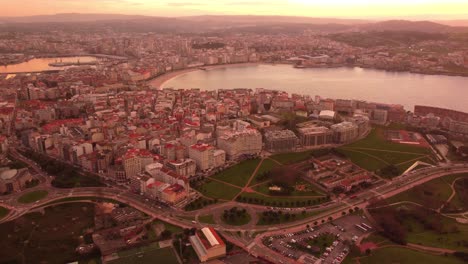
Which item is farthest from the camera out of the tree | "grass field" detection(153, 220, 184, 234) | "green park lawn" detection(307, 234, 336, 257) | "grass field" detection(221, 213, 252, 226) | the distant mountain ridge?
the distant mountain ridge

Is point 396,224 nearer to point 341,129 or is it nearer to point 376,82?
point 341,129

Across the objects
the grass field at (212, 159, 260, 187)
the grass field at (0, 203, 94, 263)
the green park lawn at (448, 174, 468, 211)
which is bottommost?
the grass field at (0, 203, 94, 263)

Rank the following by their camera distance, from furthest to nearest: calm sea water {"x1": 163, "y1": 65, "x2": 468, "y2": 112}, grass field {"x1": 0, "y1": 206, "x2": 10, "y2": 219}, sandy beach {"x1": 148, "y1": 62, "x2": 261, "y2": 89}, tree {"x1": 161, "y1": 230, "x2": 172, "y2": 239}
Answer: sandy beach {"x1": 148, "y1": 62, "x2": 261, "y2": 89} < calm sea water {"x1": 163, "y1": 65, "x2": 468, "y2": 112} < grass field {"x1": 0, "y1": 206, "x2": 10, "y2": 219} < tree {"x1": 161, "y1": 230, "x2": 172, "y2": 239}

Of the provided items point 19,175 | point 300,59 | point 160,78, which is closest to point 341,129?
point 19,175

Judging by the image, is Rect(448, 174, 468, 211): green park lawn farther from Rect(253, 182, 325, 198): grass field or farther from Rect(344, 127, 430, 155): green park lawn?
Rect(253, 182, 325, 198): grass field

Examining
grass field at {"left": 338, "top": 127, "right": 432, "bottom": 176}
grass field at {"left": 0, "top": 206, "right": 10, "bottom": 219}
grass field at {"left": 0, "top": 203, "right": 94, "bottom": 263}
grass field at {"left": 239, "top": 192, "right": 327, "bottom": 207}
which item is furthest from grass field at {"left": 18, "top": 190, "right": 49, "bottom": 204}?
grass field at {"left": 338, "top": 127, "right": 432, "bottom": 176}

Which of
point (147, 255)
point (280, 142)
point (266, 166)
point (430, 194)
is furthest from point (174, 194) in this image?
point (430, 194)

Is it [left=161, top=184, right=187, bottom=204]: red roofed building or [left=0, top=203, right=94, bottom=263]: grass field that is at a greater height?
[left=161, top=184, right=187, bottom=204]: red roofed building
